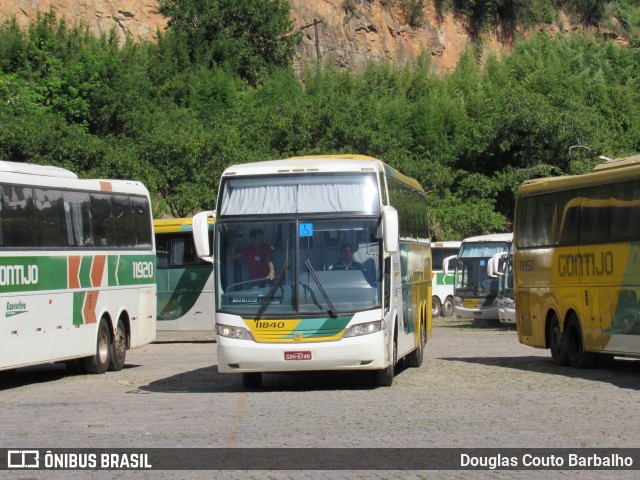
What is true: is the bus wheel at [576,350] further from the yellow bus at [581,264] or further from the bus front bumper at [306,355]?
the bus front bumper at [306,355]

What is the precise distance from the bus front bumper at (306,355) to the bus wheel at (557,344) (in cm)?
581

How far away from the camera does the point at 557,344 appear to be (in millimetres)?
22656

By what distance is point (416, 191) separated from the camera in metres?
23.8

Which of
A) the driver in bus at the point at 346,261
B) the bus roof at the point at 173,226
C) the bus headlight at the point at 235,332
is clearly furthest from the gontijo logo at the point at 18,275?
the bus roof at the point at 173,226

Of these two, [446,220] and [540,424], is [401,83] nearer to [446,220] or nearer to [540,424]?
[446,220]

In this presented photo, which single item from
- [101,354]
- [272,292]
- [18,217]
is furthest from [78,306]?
[272,292]

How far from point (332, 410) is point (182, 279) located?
18633mm

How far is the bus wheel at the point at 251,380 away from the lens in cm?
1868

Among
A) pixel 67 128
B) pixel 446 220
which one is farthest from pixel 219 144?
pixel 446 220

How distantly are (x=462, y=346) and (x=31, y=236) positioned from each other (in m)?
13.4

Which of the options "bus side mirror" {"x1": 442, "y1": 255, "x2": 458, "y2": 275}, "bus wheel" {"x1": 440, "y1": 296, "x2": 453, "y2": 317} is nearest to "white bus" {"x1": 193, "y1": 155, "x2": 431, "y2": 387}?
"bus side mirror" {"x1": 442, "y1": 255, "x2": 458, "y2": 275}

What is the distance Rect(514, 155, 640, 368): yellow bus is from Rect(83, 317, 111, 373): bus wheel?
25.1ft

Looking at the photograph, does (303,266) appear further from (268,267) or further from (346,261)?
(346,261)

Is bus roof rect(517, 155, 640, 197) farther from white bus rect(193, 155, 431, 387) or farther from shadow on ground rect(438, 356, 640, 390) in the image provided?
white bus rect(193, 155, 431, 387)
